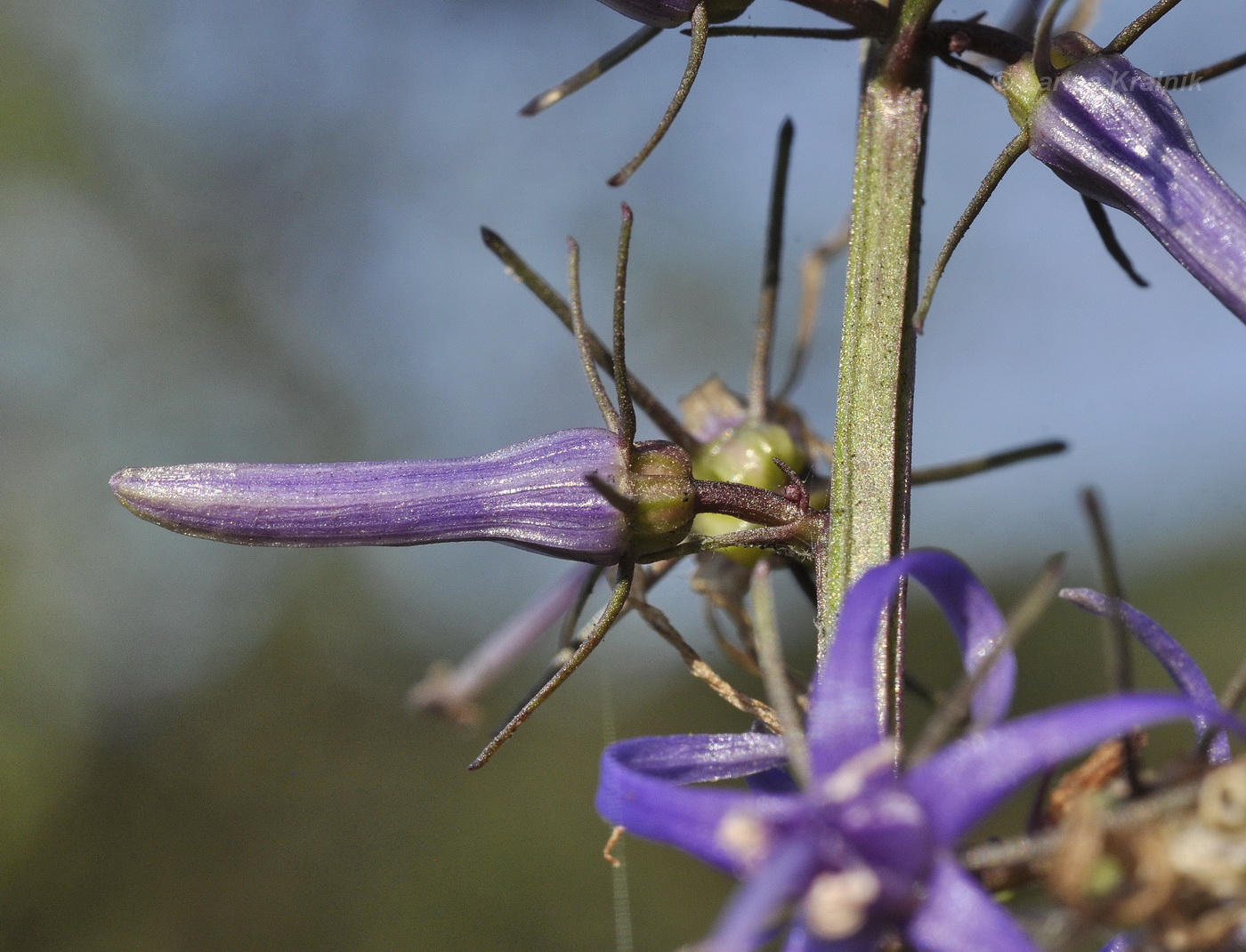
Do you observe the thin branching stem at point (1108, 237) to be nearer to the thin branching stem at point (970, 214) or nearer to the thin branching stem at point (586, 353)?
the thin branching stem at point (970, 214)

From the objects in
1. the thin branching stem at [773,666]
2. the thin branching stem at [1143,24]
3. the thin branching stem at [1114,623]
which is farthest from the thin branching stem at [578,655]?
the thin branching stem at [1143,24]

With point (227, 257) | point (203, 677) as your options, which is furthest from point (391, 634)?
point (227, 257)

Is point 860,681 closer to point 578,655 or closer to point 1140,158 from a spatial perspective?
point 578,655

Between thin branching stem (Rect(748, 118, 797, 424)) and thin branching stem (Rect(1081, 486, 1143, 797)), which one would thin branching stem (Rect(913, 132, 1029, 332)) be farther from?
thin branching stem (Rect(748, 118, 797, 424))

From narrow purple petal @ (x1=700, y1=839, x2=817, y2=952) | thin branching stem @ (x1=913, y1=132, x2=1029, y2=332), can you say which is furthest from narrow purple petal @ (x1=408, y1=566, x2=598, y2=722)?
narrow purple petal @ (x1=700, y1=839, x2=817, y2=952)

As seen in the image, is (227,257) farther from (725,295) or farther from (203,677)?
(725,295)

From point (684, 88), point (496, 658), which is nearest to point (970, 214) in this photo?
point (684, 88)
